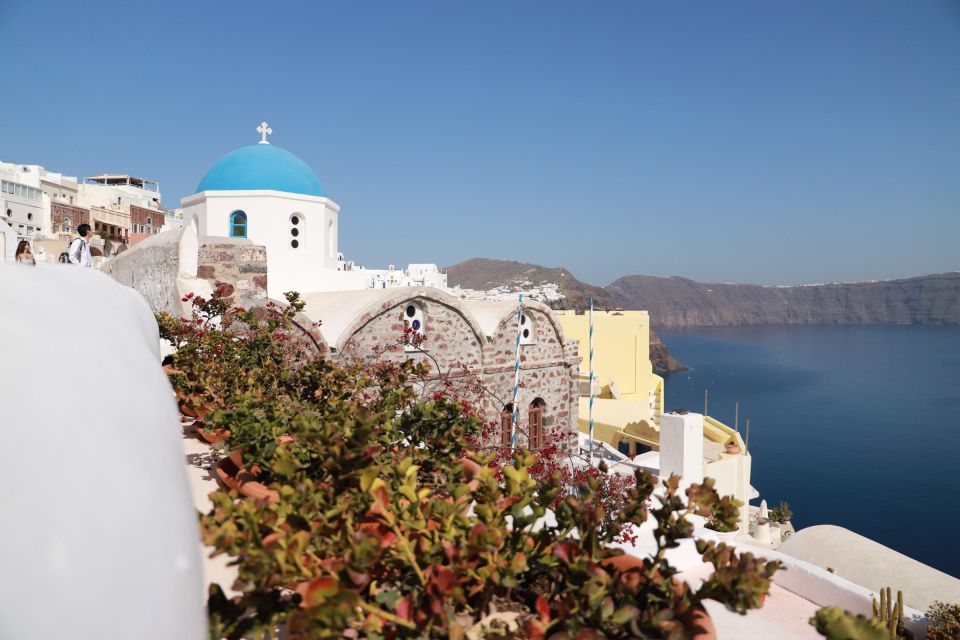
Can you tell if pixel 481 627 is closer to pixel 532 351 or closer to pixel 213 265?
pixel 213 265

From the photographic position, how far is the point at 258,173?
11.6 meters

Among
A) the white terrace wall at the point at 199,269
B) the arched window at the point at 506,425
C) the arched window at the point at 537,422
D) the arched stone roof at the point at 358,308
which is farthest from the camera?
the arched window at the point at 537,422

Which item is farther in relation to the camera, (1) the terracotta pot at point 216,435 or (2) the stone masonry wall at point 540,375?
(2) the stone masonry wall at point 540,375

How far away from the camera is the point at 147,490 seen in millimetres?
1046

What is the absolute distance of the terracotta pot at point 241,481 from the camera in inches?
76.7

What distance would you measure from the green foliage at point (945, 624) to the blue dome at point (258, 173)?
11.2 m

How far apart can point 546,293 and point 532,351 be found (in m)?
46.9

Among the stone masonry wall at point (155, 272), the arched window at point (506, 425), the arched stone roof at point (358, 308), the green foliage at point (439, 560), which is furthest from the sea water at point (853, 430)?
the green foliage at point (439, 560)

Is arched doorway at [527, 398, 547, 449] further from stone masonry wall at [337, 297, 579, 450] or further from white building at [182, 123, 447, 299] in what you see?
white building at [182, 123, 447, 299]

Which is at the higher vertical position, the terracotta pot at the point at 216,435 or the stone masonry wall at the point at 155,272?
the stone masonry wall at the point at 155,272

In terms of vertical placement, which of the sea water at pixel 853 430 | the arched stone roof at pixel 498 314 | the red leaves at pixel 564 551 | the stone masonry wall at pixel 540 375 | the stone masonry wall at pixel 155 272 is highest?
the stone masonry wall at pixel 155 272

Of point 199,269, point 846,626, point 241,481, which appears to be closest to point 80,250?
point 199,269

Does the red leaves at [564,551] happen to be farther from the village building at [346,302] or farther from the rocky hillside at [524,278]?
the rocky hillside at [524,278]

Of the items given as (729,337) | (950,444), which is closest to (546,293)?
(950,444)
